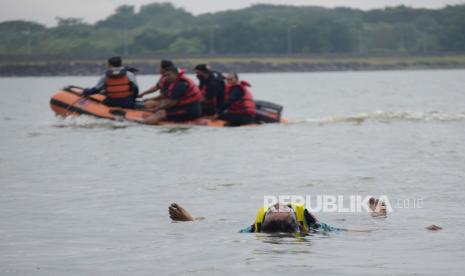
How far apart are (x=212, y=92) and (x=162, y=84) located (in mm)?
1160

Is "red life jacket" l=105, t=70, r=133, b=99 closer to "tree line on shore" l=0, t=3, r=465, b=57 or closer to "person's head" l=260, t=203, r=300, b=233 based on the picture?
"person's head" l=260, t=203, r=300, b=233

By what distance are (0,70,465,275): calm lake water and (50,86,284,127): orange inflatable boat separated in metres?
0.26

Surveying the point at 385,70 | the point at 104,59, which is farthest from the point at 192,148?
the point at 385,70

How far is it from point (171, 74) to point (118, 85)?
1219 mm

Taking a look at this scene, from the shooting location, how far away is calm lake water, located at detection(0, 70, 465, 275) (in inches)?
408

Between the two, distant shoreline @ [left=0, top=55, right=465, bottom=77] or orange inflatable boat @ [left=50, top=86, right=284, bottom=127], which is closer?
orange inflatable boat @ [left=50, top=86, right=284, bottom=127]

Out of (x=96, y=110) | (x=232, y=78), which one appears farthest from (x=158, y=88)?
(x=232, y=78)

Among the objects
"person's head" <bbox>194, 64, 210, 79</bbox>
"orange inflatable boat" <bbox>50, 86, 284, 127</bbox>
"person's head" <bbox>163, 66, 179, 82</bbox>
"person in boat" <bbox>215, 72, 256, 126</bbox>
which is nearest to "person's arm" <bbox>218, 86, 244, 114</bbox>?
"person in boat" <bbox>215, 72, 256, 126</bbox>

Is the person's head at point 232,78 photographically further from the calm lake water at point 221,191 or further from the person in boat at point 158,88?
the person in boat at point 158,88

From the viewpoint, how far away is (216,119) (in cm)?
2612

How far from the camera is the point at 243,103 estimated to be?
25.4 m

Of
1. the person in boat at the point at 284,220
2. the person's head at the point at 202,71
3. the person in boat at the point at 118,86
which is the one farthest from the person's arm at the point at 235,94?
the person in boat at the point at 284,220

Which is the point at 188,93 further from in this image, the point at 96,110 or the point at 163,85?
the point at 96,110

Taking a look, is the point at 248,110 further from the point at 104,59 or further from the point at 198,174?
the point at 104,59
